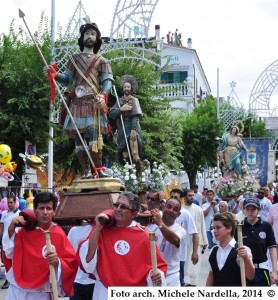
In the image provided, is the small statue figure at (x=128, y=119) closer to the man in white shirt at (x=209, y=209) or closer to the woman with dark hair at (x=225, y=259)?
the man in white shirt at (x=209, y=209)

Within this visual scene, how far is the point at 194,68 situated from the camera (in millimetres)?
76125

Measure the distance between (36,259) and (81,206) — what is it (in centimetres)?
232

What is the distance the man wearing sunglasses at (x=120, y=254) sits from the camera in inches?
226

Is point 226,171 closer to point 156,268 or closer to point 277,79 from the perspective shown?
point 277,79

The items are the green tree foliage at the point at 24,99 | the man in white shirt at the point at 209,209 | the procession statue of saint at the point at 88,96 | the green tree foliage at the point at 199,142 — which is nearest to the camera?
the procession statue of saint at the point at 88,96

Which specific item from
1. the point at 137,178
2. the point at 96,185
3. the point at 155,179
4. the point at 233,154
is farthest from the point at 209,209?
the point at 233,154

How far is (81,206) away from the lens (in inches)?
330

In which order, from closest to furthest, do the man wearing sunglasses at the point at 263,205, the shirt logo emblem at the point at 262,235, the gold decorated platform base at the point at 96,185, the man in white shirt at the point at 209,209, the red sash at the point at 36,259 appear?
the red sash at the point at 36,259
the shirt logo emblem at the point at 262,235
the gold decorated platform base at the point at 96,185
the man wearing sunglasses at the point at 263,205
the man in white shirt at the point at 209,209

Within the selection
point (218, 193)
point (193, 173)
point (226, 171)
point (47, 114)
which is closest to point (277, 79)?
point (193, 173)

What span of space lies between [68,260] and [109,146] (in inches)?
→ 798

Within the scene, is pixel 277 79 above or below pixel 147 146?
above

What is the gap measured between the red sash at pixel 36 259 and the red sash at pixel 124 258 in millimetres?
373

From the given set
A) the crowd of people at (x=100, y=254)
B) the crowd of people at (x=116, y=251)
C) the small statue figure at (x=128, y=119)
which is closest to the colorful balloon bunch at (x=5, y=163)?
the small statue figure at (x=128, y=119)

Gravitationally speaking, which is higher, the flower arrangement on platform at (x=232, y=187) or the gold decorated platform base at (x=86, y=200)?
the gold decorated platform base at (x=86, y=200)
